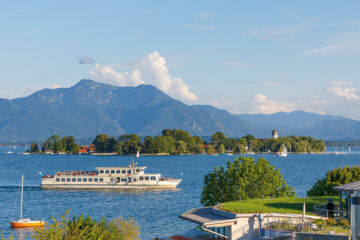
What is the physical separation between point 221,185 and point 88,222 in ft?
65.9

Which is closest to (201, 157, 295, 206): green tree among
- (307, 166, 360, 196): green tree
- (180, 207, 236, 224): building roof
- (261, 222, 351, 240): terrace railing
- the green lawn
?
(307, 166, 360, 196): green tree

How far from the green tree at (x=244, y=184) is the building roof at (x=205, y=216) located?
14210 millimetres

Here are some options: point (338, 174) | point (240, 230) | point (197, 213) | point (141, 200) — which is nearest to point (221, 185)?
point (338, 174)

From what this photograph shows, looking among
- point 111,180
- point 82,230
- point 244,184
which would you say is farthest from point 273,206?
point 111,180

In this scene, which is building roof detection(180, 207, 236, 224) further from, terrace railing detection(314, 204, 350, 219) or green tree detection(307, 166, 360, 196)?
green tree detection(307, 166, 360, 196)

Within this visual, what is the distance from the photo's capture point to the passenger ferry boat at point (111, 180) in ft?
382

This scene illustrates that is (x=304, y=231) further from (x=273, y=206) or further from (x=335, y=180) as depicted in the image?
(x=335, y=180)

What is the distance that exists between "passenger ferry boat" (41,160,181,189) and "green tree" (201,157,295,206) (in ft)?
205

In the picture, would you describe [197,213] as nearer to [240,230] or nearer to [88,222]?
[240,230]

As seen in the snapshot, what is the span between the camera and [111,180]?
118 meters

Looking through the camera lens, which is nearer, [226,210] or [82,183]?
[226,210]

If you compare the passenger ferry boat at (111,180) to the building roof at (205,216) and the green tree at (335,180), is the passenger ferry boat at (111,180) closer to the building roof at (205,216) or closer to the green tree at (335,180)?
the green tree at (335,180)

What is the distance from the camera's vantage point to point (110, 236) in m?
37.7

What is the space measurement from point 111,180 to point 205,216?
3373 inches
